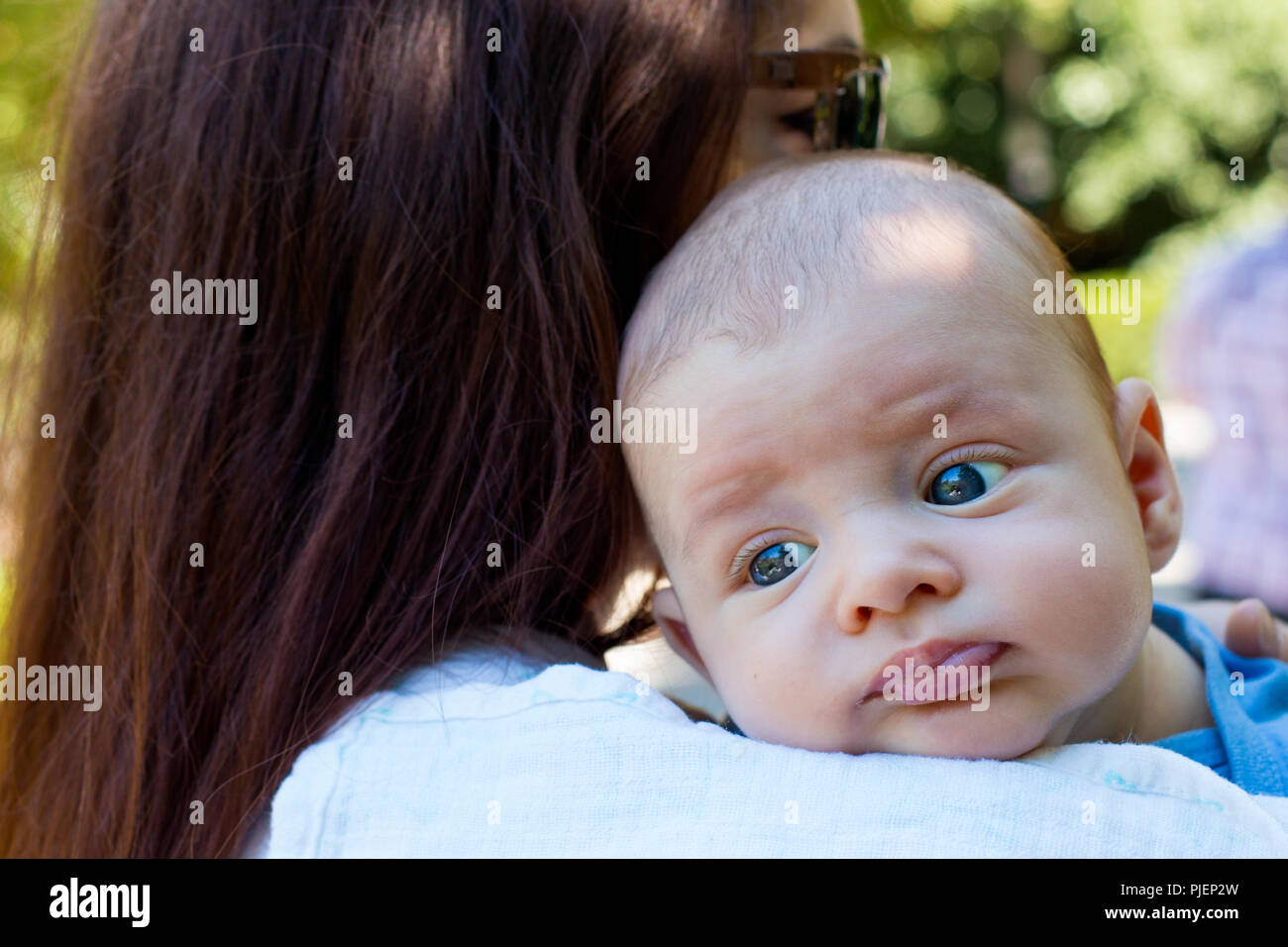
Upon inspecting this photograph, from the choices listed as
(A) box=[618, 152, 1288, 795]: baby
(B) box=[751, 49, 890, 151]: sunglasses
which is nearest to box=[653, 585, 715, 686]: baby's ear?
(A) box=[618, 152, 1288, 795]: baby

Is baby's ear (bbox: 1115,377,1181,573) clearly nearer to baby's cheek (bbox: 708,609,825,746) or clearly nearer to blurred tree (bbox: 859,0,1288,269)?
baby's cheek (bbox: 708,609,825,746)

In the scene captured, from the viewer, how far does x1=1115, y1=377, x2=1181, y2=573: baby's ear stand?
1639 mm

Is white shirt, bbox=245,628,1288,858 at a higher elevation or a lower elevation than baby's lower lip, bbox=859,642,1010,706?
lower

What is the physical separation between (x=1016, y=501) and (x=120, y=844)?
1.23m

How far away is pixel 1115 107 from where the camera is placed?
1266 centimetres

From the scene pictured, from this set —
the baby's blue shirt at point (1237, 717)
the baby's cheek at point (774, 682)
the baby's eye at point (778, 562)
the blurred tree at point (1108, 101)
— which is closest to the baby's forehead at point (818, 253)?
the baby's eye at point (778, 562)

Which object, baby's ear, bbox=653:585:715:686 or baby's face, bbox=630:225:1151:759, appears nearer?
baby's face, bbox=630:225:1151:759

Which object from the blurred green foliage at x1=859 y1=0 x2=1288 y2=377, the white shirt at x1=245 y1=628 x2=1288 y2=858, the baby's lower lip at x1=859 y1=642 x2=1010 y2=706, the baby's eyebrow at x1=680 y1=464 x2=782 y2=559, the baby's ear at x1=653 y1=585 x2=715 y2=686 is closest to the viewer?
the white shirt at x1=245 y1=628 x2=1288 y2=858

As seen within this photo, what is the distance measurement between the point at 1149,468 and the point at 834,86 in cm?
85

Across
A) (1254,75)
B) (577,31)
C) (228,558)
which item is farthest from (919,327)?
(1254,75)

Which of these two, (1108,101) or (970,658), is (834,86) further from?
(1108,101)

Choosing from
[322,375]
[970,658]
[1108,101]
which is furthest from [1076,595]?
[1108,101]

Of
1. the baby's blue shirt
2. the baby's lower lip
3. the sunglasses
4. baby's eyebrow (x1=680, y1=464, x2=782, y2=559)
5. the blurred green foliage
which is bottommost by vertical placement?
the baby's blue shirt
